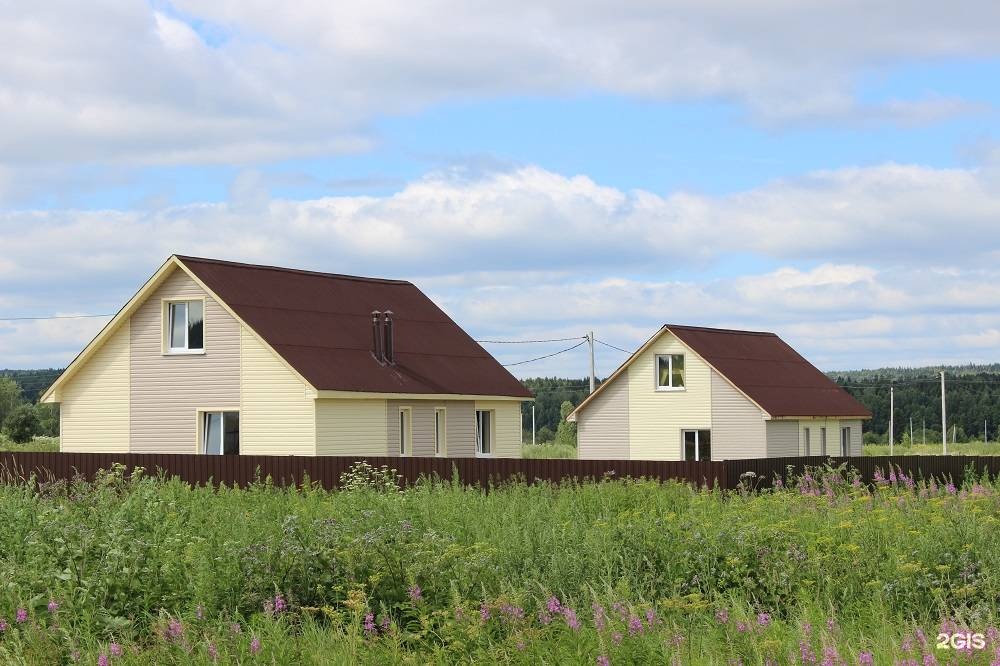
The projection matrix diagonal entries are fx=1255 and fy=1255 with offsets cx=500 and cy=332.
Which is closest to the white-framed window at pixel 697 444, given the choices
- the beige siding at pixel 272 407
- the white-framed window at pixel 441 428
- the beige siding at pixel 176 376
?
the white-framed window at pixel 441 428

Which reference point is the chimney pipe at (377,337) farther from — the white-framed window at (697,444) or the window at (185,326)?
the white-framed window at (697,444)

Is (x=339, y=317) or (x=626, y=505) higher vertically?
(x=339, y=317)

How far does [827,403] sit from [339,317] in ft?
62.0

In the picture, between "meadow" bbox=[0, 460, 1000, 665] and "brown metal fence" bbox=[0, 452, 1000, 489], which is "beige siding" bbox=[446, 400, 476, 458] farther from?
"meadow" bbox=[0, 460, 1000, 665]

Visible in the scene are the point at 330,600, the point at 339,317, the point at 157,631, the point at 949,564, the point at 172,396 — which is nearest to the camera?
the point at 157,631

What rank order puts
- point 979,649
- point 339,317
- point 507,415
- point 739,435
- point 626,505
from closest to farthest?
point 979,649 < point 626,505 < point 339,317 < point 507,415 < point 739,435

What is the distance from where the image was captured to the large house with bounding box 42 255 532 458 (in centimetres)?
2984

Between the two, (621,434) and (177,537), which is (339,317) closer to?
(621,434)

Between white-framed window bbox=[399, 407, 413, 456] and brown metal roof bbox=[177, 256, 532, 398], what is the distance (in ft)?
2.29

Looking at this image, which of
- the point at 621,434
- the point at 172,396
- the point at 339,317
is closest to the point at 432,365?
the point at 339,317

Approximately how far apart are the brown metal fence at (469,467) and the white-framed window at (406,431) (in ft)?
23.0

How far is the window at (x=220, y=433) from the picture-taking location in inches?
1209

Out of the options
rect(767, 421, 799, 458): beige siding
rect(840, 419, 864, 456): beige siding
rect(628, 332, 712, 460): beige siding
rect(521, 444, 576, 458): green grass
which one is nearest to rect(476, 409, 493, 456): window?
rect(628, 332, 712, 460): beige siding

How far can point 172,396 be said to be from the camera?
31.3m
